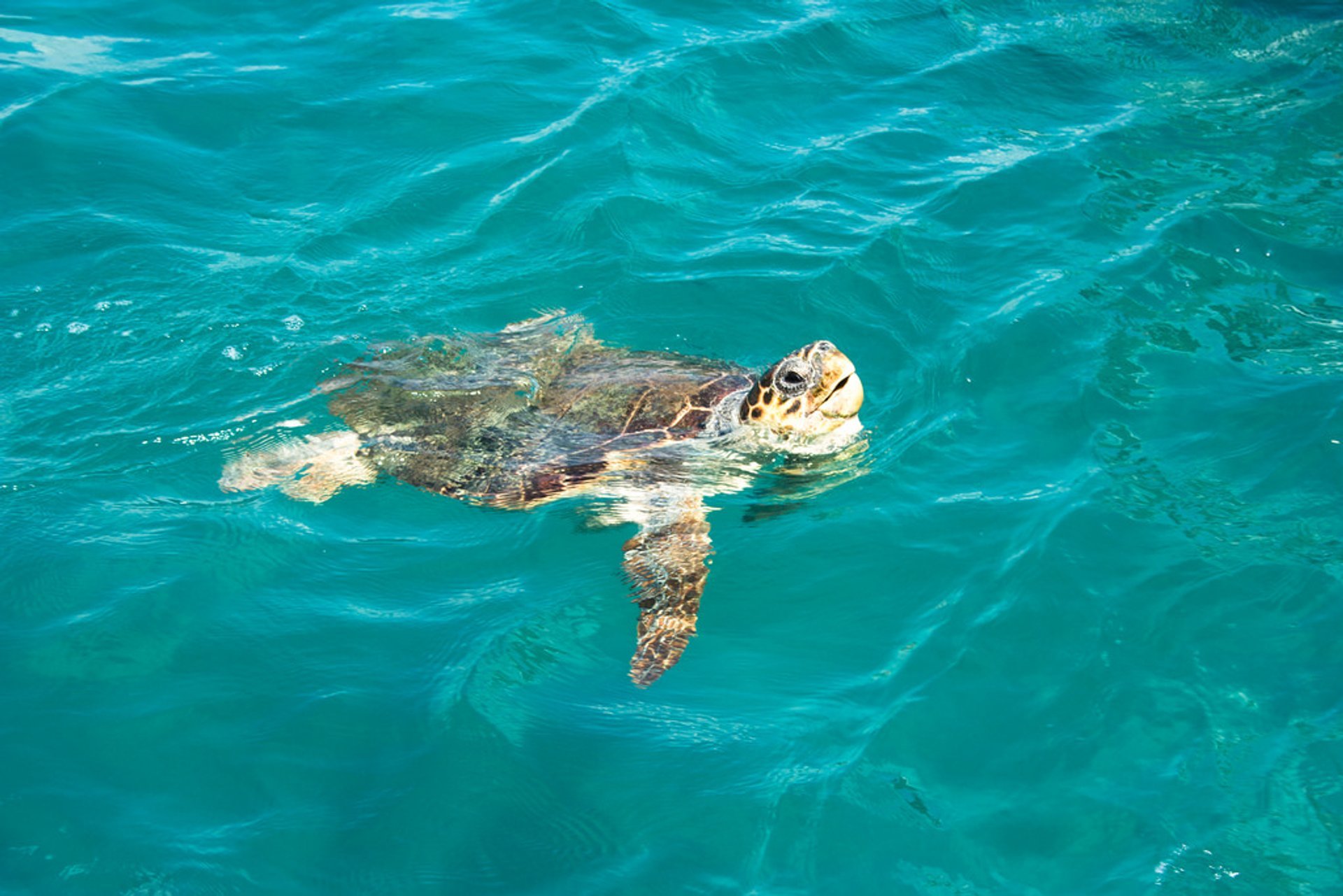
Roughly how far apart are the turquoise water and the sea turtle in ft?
0.66

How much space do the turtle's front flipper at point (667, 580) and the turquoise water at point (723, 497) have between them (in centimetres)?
15

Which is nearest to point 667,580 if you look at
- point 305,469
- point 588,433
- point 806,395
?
point 588,433

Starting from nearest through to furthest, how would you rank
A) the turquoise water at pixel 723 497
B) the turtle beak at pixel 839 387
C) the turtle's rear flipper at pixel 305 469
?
the turquoise water at pixel 723 497
the turtle beak at pixel 839 387
the turtle's rear flipper at pixel 305 469

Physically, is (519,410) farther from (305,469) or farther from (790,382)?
(790,382)

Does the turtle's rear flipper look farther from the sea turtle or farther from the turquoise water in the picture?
the turquoise water

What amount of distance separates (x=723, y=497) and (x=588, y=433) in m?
0.96

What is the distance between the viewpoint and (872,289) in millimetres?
8164

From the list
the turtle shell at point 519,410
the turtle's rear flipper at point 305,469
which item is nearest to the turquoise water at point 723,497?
the turtle's rear flipper at point 305,469

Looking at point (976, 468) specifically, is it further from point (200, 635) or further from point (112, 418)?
point (112, 418)

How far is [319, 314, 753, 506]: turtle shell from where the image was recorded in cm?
647

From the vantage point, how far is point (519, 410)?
6.90 metres

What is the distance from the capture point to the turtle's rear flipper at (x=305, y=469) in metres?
6.67

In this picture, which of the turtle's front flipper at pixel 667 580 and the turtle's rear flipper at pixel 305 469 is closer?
the turtle's front flipper at pixel 667 580

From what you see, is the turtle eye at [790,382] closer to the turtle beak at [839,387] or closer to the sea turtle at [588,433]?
the sea turtle at [588,433]
